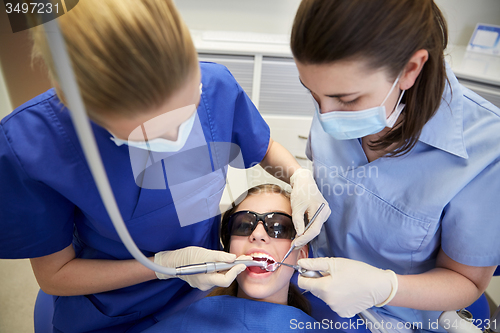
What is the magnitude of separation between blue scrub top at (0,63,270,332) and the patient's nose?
0.53 feet

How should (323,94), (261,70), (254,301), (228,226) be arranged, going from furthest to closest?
(261,70) → (228,226) → (254,301) → (323,94)

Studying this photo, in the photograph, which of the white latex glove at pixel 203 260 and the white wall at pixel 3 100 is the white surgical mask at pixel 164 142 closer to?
the white latex glove at pixel 203 260

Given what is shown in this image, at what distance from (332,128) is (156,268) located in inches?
24.9

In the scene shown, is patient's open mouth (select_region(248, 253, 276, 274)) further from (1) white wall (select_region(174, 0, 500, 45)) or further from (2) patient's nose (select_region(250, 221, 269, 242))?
(1) white wall (select_region(174, 0, 500, 45))

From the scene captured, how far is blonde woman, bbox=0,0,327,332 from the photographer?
0.58 m

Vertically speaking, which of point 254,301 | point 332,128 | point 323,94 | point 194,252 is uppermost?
point 323,94

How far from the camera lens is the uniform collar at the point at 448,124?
3.13 feet

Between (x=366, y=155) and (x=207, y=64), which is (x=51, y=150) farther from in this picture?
(x=366, y=155)

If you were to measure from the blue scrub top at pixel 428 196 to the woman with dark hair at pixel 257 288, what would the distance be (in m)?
0.23

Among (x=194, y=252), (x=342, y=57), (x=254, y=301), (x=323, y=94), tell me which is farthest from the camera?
(x=254, y=301)

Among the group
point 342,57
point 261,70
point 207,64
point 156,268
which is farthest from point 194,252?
point 261,70

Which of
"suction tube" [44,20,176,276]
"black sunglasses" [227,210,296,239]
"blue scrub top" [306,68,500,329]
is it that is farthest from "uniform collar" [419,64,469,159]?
"suction tube" [44,20,176,276]

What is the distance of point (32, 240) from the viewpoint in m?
0.91

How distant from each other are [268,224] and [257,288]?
240 mm
